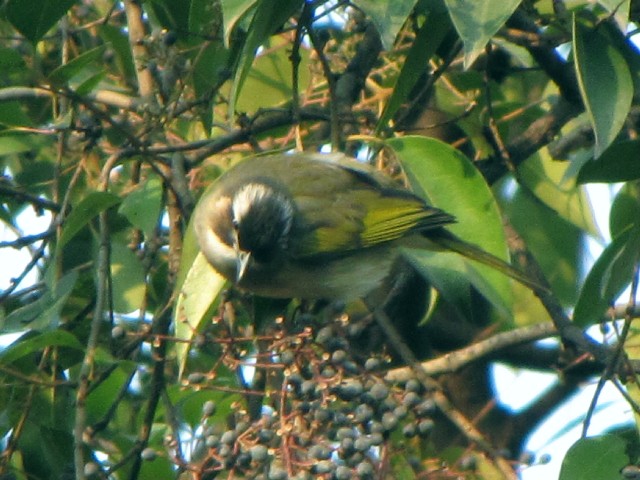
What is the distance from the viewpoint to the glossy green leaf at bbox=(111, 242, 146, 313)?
304cm

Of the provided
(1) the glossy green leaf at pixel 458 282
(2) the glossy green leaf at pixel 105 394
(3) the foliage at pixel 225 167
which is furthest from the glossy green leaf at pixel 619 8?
(2) the glossy green leaf at pixel 105 394

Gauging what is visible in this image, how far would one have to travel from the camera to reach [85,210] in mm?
2672

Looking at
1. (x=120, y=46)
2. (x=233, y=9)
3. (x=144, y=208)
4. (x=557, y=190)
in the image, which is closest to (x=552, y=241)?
(x=557, y=190)

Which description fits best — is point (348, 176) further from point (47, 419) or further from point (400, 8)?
point (400, 8)

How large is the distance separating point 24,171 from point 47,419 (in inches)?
38.5

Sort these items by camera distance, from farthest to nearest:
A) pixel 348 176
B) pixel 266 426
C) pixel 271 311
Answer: pixel 348 176 < pixel 271 311 < pixel 266 426

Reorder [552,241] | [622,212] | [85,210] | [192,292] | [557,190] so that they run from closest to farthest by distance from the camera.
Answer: [85,210] → [192,292] → [622,212] → [557,190] → [552,241]

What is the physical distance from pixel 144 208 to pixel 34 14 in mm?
623

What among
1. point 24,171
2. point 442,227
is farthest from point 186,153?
point 442,227

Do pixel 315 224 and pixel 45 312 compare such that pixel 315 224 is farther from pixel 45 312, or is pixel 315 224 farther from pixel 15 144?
pixel 45 312

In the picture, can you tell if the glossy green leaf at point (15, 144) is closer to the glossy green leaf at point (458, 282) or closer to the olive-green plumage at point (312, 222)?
the olive-green plumage at point (312, 222)

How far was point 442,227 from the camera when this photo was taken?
12.7 ft

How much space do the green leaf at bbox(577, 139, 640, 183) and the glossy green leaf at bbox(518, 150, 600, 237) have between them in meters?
1.20

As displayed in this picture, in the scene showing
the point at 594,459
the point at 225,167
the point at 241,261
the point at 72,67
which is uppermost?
the point at 225,167
